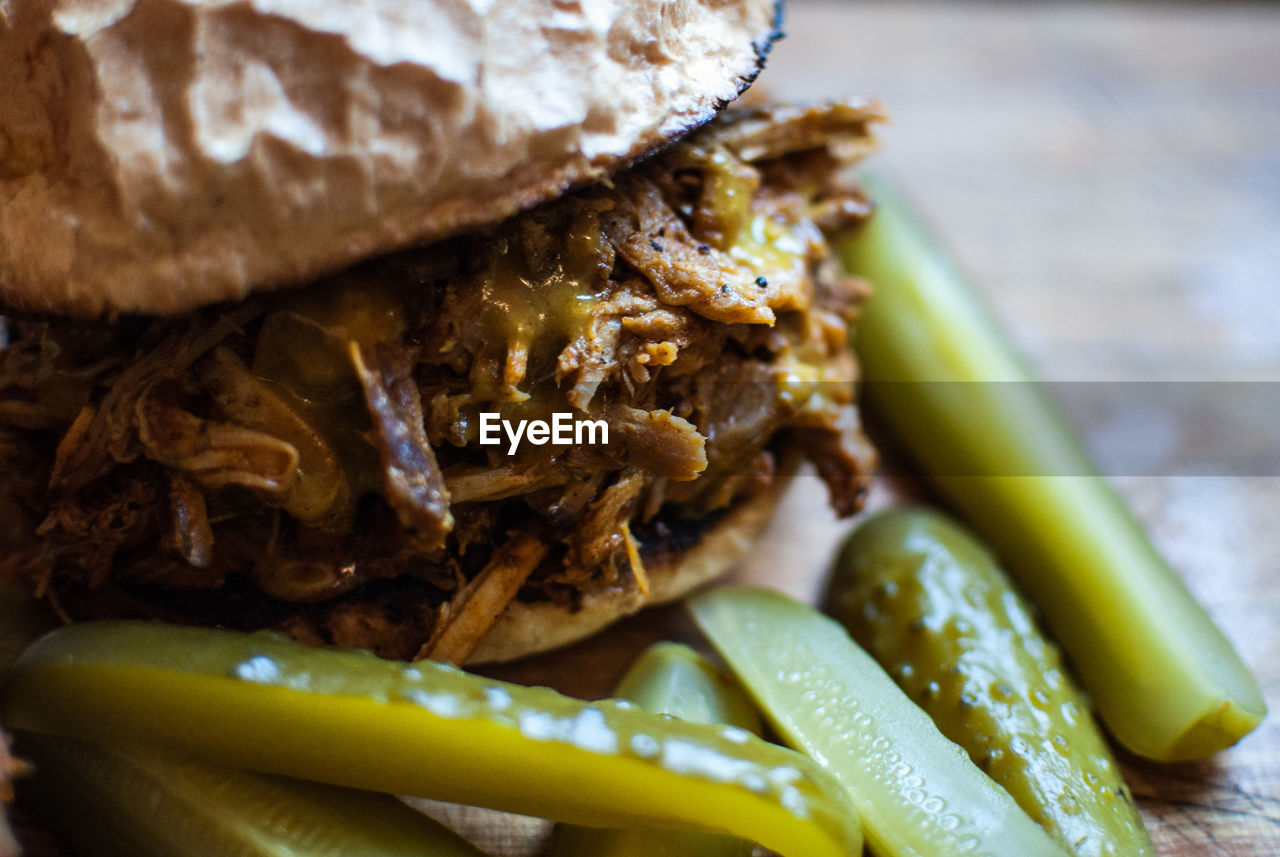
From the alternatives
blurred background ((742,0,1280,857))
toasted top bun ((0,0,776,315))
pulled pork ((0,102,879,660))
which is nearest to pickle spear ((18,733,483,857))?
pulled pork ((0,102,879,660))

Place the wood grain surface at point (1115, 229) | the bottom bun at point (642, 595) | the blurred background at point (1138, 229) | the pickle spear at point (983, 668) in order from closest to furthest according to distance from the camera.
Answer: the pickle spear at point (983, 668), the bottom bun at point (642, 595), the wood grain surface at point (1115, 229), the blurred background at point (1138, 229)

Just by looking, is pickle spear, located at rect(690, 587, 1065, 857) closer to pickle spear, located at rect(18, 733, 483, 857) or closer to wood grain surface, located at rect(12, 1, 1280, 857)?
wood grain surface, located at rect(12, 1, 1280, 857)

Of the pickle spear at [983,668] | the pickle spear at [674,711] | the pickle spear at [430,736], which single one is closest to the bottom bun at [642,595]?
the pickle spear at [674,711]

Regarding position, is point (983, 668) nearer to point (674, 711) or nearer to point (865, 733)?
point (865, 733)

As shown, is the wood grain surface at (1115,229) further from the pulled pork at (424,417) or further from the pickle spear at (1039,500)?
the pulled pork at (424,417)

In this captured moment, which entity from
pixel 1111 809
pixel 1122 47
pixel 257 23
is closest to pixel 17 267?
pixel 257 23

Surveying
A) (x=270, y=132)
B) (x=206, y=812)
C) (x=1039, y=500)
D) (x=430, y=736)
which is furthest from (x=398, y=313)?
(x=1039, y=500)
